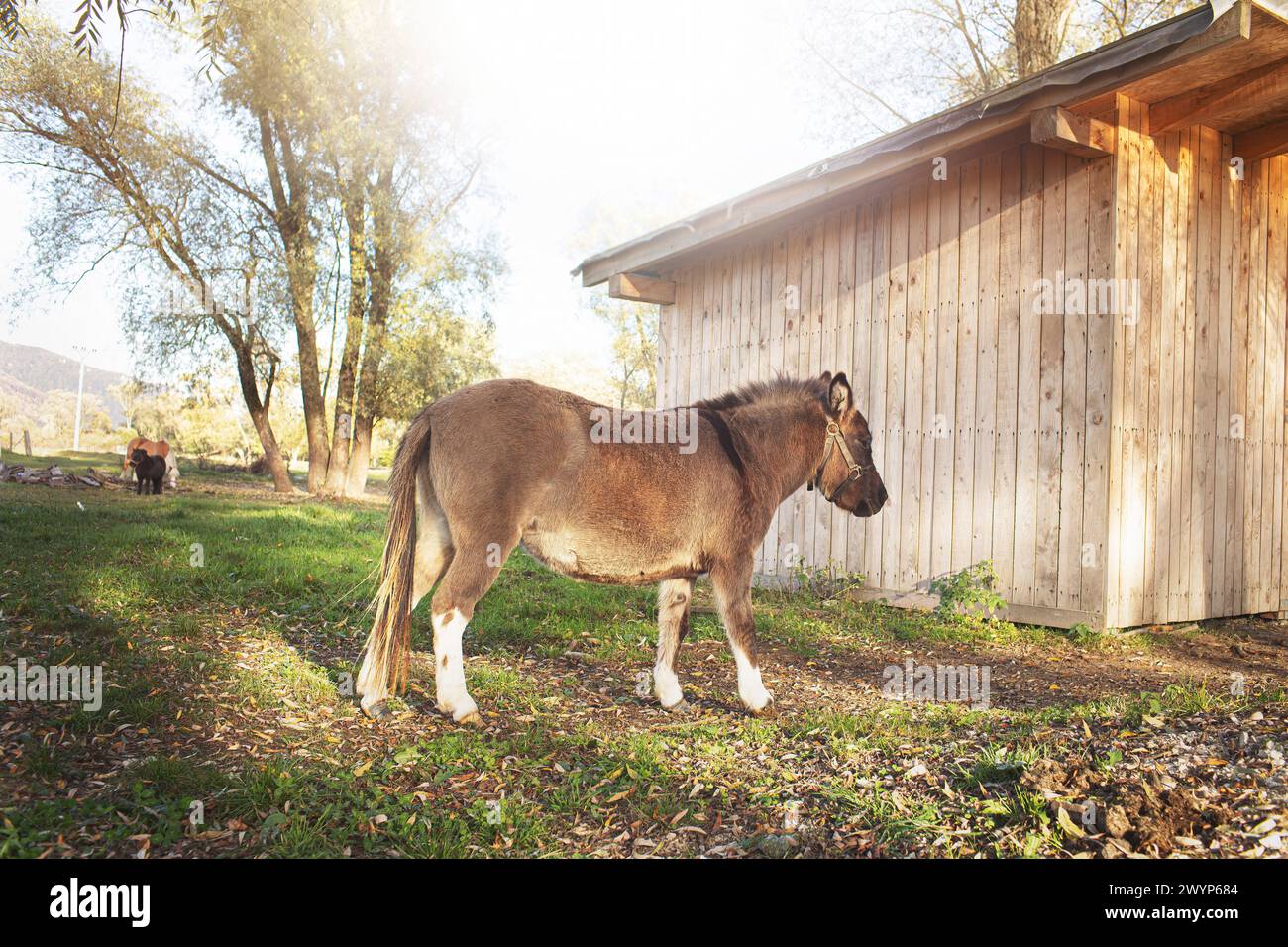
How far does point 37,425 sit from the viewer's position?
43156 mm

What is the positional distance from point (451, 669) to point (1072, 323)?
6.27m

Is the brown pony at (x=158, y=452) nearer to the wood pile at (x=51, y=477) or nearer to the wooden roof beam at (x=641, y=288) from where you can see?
the wood pile at (x=51, y=477)

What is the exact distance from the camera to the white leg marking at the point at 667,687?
521 cm

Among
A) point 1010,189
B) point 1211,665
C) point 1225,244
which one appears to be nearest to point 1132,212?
point 1010,189

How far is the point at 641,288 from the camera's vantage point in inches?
451

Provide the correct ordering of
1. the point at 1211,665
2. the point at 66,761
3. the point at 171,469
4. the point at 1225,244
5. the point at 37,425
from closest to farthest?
the point at 66,761 → the point at 1211,665 → the point at 1225,244 → the point at 171,469 → the point at 37,425

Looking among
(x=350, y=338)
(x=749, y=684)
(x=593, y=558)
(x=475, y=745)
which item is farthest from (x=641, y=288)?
(x=350, y=338)

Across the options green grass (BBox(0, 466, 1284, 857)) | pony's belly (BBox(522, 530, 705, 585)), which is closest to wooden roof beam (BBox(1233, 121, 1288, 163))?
green grass (BBox(0, 466, 1284, 857))

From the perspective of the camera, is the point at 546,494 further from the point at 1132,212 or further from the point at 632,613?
the point at 1132,212

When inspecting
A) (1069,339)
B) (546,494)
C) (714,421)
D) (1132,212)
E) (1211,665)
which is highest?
(1132,212)

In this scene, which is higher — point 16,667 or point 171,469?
point 171,469

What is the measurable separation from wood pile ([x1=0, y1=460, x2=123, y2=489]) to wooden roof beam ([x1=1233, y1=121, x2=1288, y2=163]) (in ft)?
73.0

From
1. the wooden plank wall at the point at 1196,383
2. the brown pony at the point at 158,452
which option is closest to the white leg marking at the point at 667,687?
the wooden plank wall at the point at 1196,383

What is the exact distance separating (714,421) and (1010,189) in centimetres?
461
